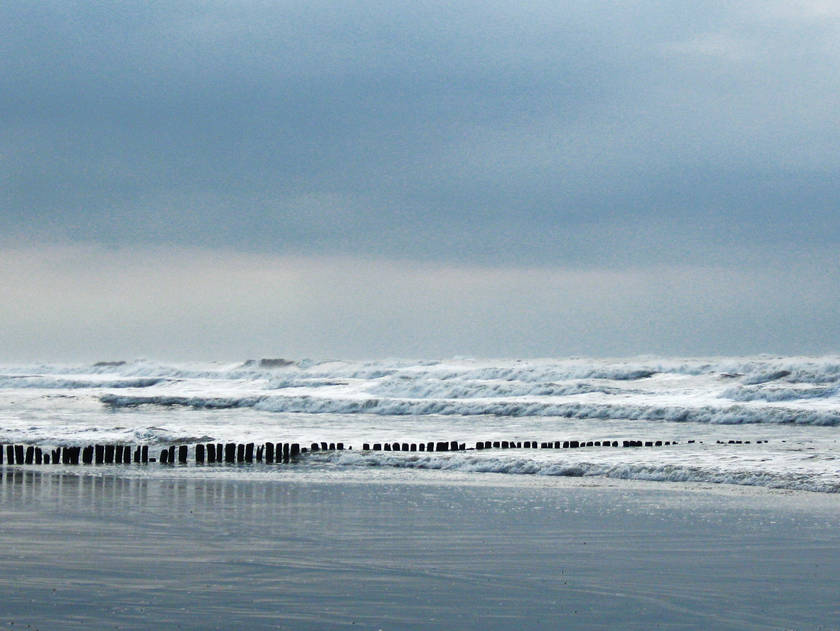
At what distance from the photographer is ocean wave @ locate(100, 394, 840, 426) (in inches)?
1909

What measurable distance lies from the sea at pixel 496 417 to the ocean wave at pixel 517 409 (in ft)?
0.39

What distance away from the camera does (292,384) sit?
86.2m

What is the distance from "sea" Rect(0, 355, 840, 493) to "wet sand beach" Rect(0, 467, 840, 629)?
558 cm

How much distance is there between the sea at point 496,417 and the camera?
82.3ft

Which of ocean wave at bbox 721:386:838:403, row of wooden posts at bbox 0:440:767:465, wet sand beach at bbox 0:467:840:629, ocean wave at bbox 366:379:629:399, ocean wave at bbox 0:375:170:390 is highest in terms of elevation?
wet sand beach at bbox 0:467:840:629

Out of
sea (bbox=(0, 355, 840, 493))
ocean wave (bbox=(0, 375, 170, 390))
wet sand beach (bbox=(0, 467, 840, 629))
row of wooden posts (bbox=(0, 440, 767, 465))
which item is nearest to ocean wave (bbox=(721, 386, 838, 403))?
sea (bbox=(0, 355, 840, 493))

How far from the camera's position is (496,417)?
54.0 meters

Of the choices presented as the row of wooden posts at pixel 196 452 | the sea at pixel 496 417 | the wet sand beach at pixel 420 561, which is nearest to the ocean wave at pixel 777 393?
the sea at pixel 496 417

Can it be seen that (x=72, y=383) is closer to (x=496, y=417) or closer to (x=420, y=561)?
(x=496, y=417)

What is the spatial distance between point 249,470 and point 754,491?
448 inches

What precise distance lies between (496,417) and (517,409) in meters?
2.40

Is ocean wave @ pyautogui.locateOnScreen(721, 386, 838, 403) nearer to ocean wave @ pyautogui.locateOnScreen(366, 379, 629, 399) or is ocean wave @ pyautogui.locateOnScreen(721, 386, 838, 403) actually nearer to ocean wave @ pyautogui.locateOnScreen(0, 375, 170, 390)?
ocean wave @ pyautogui.locateOnScreen(366, 379, 629, 399)

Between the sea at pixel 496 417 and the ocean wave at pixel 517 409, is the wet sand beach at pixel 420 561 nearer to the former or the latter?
the sea at pixel 496 417

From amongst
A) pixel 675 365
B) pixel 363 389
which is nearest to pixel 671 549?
pixel 363 389
